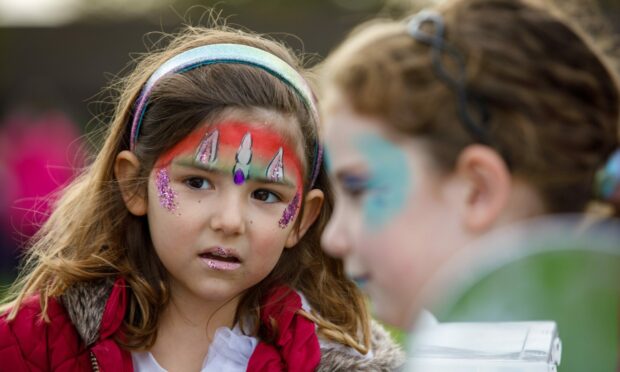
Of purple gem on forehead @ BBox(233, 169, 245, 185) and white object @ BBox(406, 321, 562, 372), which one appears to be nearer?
white object @ BBox(406, 321, 562, 372)

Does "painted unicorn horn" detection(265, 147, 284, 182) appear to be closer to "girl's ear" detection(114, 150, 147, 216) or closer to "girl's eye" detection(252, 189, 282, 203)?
"girl's eye" detection(252, 189, 282, 203)

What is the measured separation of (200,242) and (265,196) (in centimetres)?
26

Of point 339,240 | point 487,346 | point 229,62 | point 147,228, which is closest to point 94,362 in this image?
point 147,228

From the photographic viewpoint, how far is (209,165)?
307 cm

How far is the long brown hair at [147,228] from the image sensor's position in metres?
3.19

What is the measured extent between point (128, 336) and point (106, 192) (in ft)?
1.68

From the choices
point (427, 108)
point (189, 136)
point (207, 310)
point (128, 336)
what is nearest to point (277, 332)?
point (207, 310)

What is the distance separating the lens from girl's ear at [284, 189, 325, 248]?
10.9 ft

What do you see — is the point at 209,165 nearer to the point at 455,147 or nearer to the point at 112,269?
the point at 112,269

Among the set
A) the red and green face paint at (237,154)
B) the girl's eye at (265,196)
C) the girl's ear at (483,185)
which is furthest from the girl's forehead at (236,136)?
the girl's ear at (483,185)

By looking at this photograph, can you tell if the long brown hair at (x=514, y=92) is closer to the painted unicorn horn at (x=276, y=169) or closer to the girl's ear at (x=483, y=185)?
the girl's ear at (x=483, y=185)

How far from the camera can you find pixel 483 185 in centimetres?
206

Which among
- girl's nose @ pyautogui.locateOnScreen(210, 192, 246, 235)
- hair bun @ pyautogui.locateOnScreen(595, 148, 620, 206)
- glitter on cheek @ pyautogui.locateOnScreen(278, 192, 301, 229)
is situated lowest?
girl's nose @ pyautogui.locateOnScreen(210, 192, 246, 235)

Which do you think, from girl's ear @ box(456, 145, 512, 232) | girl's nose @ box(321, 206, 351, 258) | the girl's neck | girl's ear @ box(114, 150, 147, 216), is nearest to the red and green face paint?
girl's ear @ box(114, 150, 147, 216)
